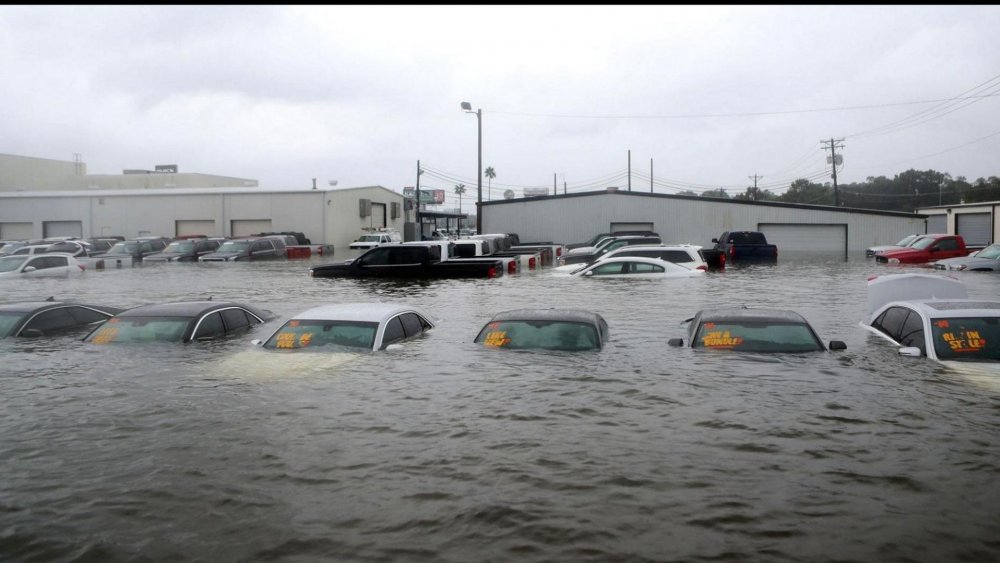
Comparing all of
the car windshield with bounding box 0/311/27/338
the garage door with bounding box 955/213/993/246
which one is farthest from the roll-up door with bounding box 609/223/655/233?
the car windshield with bounding box 0/311/27/338

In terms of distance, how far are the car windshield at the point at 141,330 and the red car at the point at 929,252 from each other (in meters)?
30.1

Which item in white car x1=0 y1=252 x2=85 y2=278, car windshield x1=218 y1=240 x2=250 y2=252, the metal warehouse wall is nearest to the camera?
white car x1=0 y1=252 x2=85 y2=278

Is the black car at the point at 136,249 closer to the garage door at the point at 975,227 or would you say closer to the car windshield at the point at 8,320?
the car windshield at the point at 8,320

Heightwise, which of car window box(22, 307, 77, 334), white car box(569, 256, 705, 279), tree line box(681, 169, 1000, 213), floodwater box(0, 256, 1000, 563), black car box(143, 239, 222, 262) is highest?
tree line box(681, 169, 1000, 213)

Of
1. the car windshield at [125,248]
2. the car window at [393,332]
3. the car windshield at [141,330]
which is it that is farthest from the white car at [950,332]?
the car windshield at [125,248]

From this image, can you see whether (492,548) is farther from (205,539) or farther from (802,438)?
(802,438)

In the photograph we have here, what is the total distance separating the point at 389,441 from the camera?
754 cm

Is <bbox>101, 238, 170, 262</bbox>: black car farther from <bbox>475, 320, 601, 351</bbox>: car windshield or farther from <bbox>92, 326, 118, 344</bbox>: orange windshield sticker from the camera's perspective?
<bbox>475, 320, 601, 351</bbox>: car windshield

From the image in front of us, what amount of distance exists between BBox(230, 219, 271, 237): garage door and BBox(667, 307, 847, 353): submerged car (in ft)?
150

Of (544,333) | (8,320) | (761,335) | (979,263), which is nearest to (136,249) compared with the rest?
(8,320)

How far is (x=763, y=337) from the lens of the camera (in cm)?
1080

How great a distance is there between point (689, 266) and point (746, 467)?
1947cm

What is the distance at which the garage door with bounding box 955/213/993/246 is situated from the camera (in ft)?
168

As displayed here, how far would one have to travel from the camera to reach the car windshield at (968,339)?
9648 mm
